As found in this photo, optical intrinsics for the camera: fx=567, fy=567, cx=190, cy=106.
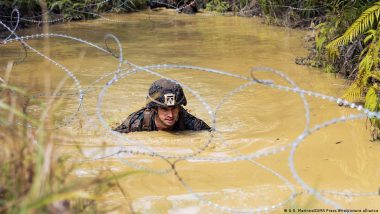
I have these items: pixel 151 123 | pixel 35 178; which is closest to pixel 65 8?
pixel 151 123

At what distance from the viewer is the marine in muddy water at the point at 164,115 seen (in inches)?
251

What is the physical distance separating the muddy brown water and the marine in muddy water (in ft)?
0.60

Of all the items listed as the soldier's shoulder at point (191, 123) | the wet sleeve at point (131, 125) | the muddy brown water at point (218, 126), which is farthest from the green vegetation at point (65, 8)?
the soldier's shoulder at point (191, 123)

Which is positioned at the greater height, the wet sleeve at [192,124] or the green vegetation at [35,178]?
the green vegetation at [35,178]

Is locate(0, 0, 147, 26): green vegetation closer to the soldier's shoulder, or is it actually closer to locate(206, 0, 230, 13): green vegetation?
locate(206, 0, 230, 13): green vegetation

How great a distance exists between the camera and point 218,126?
732 centimetres

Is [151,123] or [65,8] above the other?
[65,8]

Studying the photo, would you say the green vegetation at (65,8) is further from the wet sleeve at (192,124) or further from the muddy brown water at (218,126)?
the wet sleeve at (192,124)

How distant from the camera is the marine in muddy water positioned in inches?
251

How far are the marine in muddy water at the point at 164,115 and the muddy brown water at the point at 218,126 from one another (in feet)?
0.60

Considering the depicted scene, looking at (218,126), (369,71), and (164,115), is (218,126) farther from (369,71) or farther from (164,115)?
(369,71)

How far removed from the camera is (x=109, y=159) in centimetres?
551

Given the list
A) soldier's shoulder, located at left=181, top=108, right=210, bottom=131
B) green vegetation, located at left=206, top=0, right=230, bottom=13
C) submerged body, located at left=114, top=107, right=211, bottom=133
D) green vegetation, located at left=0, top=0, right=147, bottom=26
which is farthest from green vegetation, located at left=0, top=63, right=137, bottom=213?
green vegetation, located at left=206, top=0, right=230, bottom=13

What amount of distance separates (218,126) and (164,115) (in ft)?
3.24
